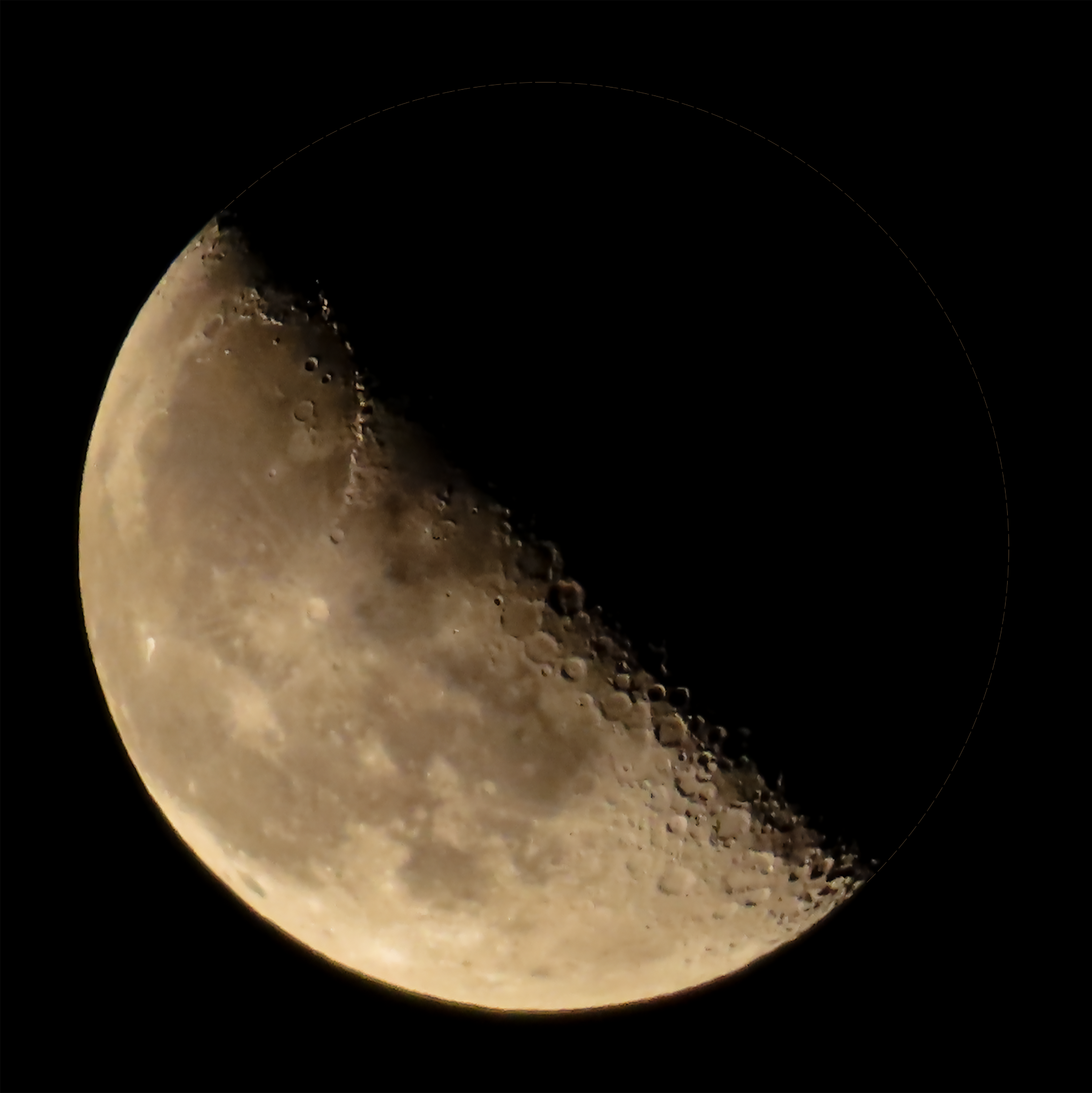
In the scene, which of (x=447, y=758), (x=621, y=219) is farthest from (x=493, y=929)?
(x=621, y=219)

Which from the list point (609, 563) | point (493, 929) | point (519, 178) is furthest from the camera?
point (493, 929)

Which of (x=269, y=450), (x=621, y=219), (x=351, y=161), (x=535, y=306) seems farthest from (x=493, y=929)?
(x=351, y=161)

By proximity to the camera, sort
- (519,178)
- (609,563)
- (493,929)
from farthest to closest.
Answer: (493,929), (519,178), (609,563)

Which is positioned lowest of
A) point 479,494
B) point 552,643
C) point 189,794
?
point 189,794

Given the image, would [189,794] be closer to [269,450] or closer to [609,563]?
[269,450]

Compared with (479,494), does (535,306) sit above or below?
above

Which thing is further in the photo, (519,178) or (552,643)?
(519,178)
